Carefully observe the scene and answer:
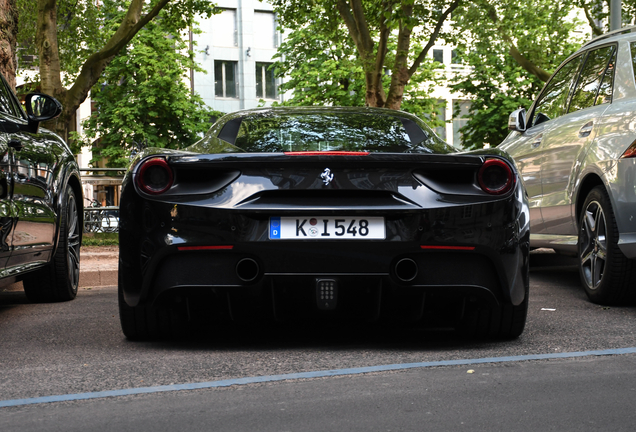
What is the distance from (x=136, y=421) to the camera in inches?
126

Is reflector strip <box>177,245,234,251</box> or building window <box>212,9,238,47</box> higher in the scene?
building window <box>212,9,238,47</box>

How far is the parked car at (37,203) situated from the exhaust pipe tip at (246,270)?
62.4 inches

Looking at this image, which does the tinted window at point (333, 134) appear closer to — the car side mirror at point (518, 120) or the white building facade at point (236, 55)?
the car side mirror at point (518, 120)

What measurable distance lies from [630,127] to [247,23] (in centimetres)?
4653

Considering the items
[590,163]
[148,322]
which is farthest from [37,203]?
[590,163]

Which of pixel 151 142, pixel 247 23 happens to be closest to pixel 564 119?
pixel 151 142

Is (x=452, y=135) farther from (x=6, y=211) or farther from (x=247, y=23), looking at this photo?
(x=6, y=211)

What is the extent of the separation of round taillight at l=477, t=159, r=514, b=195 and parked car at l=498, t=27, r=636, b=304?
1.63m

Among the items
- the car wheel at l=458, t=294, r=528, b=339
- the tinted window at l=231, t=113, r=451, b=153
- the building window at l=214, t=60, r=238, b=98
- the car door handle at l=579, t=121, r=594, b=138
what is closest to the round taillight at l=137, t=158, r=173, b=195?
the tinted window at l=231, t=113, r=451, b=153

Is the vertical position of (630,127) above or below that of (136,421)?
above

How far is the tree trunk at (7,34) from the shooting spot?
467 inches

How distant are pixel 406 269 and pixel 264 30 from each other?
4838 centimetres

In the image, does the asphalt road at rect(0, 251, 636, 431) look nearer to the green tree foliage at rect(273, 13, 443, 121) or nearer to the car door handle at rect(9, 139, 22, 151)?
the car door handle at rect(9, 139, 22, 151)

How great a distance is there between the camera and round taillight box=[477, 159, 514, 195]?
14.5ft
